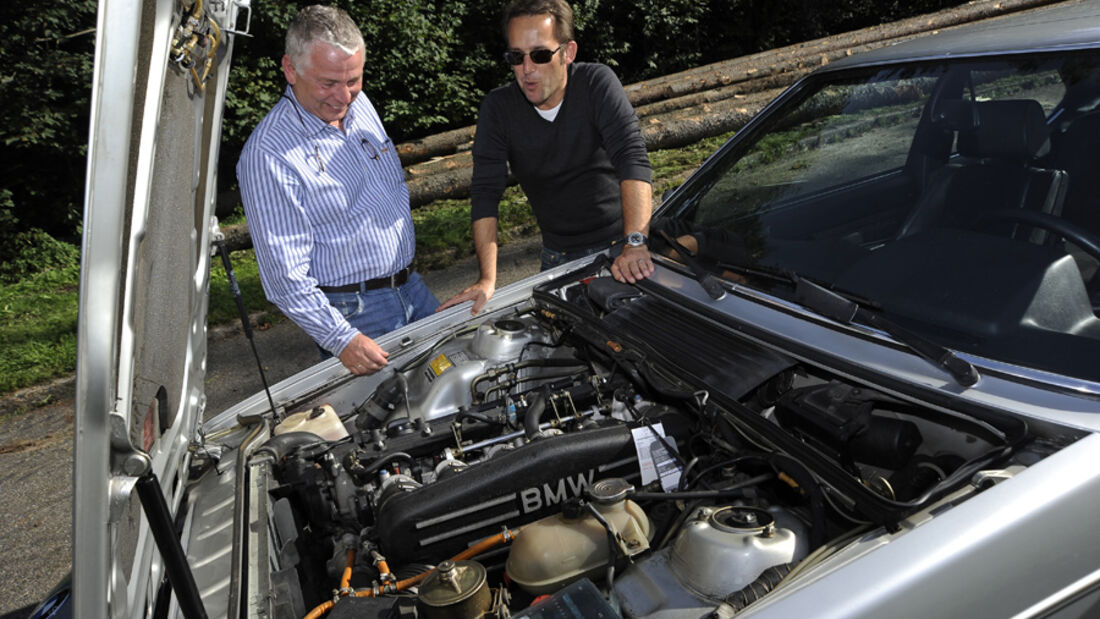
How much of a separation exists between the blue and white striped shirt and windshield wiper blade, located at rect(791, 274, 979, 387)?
1.61 m

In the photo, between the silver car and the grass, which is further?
the grass

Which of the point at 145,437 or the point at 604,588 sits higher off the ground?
the point at 145,437

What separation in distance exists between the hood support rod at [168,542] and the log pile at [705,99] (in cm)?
701

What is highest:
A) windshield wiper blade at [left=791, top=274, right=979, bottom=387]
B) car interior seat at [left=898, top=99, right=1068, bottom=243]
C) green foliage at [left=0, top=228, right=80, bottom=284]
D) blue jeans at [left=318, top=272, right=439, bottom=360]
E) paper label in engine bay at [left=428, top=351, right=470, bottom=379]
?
car interior seat at [left=898, top=99, right=1068, bottom=243]

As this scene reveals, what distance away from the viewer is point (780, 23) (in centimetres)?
1753

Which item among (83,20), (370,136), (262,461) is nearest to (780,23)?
(83,20)

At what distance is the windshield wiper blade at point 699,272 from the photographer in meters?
2.48

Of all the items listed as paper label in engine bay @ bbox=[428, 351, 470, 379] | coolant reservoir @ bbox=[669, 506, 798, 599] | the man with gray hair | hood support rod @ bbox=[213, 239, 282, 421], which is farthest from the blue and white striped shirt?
coolant reservoir @ bbox=[669, 506, 798, 599]

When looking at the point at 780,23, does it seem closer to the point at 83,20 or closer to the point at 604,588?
the point at 83,20

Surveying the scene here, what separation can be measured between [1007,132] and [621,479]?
1610 mm

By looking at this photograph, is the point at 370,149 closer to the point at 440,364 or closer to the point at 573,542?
the point at 440,364

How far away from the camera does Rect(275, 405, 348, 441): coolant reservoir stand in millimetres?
2525

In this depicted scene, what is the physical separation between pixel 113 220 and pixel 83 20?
11.9 metres

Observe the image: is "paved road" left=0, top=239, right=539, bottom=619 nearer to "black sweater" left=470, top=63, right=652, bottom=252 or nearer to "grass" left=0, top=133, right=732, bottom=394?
"grass" left=0, top=133, right=732, bottom=394
